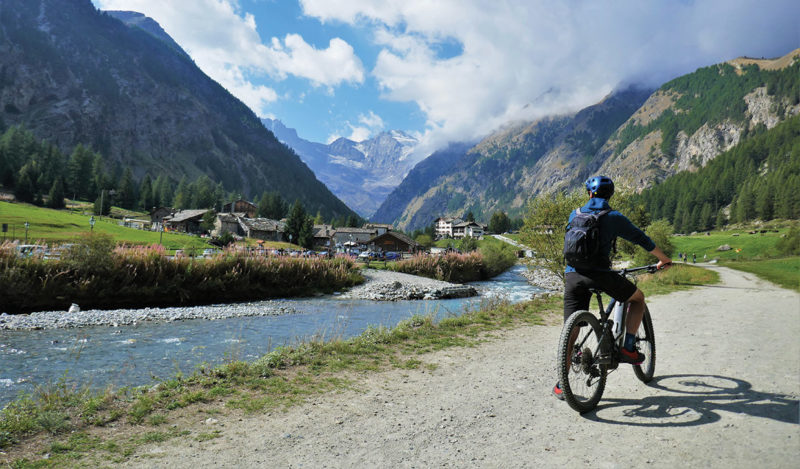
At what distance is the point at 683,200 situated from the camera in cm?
16738

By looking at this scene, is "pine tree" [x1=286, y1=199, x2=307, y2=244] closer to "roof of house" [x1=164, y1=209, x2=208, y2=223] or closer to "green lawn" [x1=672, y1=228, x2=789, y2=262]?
"roof of house" [x1=164, y1=209, x2=208, y2=223]

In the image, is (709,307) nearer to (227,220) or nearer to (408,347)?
(408,347)

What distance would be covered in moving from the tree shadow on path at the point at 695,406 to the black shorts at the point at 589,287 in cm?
135

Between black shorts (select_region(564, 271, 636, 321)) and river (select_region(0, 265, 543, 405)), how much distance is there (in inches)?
238

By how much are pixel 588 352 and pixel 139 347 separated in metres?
13.5

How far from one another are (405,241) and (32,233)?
77.5 meters

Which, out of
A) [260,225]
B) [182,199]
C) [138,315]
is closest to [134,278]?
[138,315]

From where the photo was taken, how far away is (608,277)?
17.7 feet

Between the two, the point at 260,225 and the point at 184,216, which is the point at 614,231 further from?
the point at 184,216

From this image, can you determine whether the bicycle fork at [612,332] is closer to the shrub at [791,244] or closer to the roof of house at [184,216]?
the shrub at [791,244]

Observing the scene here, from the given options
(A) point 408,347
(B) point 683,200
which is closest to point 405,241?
(A) point 408,347

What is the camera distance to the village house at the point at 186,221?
11950 cm

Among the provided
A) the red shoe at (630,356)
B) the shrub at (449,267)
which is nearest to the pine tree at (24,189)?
the shrub at (449,267)

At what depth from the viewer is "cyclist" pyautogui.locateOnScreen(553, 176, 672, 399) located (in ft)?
17.6
